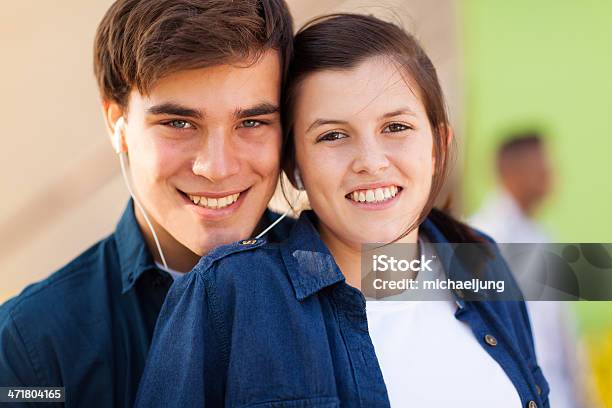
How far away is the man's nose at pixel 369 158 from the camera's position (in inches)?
56.8

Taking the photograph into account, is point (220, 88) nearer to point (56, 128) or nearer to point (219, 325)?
point (219, 325)

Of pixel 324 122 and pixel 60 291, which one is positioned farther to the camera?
pixel 60 291

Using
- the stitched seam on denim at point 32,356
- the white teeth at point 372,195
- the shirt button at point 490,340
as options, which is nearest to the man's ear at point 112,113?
the stitched seam on denim at point 32,356

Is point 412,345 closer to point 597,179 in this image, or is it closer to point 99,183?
point 597,179

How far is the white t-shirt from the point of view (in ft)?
4.64

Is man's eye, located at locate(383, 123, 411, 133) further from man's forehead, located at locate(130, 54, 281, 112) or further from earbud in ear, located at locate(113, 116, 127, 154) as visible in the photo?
earbud in ear, located at locate(113, 116, 127, 154)

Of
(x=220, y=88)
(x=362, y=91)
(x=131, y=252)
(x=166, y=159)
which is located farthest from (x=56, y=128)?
(x=362, y=91)

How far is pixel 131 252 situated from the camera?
177cm

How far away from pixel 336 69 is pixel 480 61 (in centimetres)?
115

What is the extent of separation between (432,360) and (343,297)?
0.72ft

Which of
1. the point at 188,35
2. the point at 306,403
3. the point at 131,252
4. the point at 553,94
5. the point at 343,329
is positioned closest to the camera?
the point at 306,403

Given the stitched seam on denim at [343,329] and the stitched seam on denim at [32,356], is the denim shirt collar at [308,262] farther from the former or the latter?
the stitched seam on denim at [32,356]

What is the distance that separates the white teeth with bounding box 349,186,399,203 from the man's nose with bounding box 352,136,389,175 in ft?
0.14
